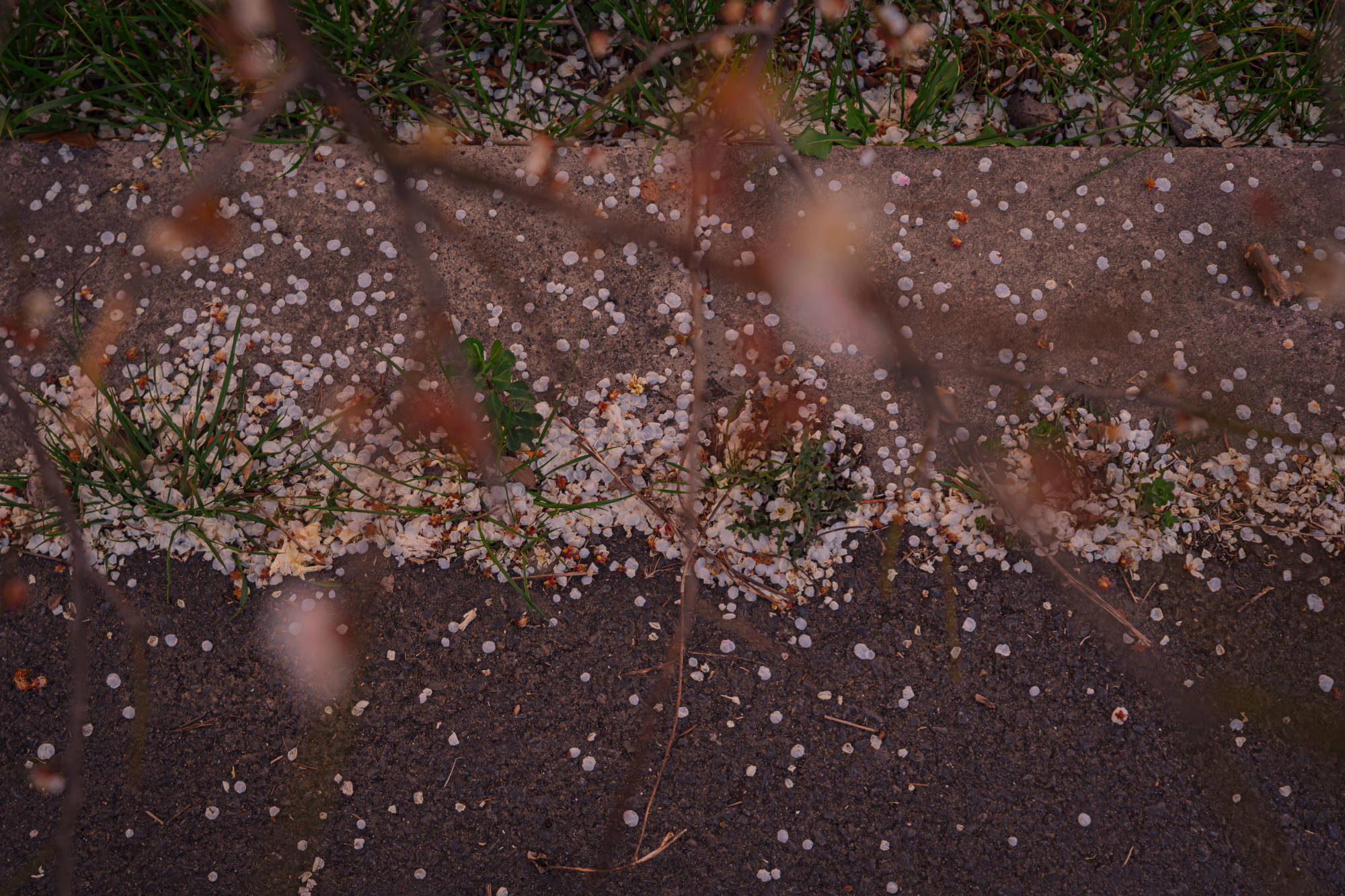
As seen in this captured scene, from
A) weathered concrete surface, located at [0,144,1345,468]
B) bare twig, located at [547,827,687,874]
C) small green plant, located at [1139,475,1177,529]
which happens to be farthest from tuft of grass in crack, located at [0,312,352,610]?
small green plant, located at [1139,475,1177,529]

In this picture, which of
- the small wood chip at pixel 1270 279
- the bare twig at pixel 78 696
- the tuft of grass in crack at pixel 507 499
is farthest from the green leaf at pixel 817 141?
the bare twig at pixel 78 696

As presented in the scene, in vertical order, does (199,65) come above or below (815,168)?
above

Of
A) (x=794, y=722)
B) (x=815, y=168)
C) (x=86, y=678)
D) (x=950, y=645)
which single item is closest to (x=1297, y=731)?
(x=950, y=645)

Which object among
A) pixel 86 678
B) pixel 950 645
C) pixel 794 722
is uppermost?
pixel 86 678

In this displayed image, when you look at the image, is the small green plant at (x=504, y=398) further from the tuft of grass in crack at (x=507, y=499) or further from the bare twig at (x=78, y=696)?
the bare twig at (x=78, y=696)

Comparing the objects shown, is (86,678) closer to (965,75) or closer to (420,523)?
(420,523)
